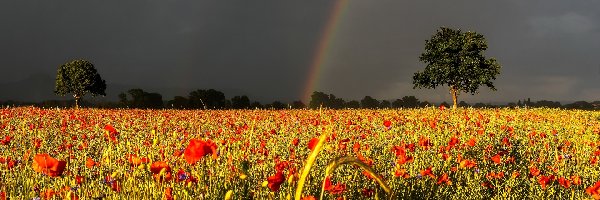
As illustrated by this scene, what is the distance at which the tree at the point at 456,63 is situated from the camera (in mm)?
43625

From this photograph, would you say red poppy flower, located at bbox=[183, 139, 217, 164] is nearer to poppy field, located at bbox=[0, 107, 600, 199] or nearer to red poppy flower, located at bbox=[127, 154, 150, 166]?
poppy field, located at bbox=[0, 107, 600, 199]

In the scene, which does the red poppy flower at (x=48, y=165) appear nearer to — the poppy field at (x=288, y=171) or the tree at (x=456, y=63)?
the poppy field at (x=288, y=171)

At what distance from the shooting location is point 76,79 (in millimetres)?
51281

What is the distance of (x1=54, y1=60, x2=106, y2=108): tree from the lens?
5109 cm

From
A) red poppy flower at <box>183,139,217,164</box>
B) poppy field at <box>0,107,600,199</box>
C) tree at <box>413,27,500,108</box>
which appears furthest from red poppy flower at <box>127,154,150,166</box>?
tree at <box>413,27,500,108</box>

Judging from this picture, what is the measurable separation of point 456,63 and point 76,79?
39.8m

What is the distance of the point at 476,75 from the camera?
44.0m

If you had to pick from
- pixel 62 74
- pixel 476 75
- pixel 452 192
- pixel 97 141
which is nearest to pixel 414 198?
pixel 452 192

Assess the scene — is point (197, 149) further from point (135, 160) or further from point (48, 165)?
point (135, 160)

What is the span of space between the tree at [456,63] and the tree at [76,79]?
34885 mm

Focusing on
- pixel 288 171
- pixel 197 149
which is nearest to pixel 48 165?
pixel 197 149

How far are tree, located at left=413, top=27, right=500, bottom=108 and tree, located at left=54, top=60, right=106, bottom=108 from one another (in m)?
34.9

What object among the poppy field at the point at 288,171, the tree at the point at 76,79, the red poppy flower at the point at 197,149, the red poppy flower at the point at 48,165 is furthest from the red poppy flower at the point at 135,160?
the tree at the point at 76,79

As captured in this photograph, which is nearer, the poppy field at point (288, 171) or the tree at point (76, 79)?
the poppy field at point (288, 171)
